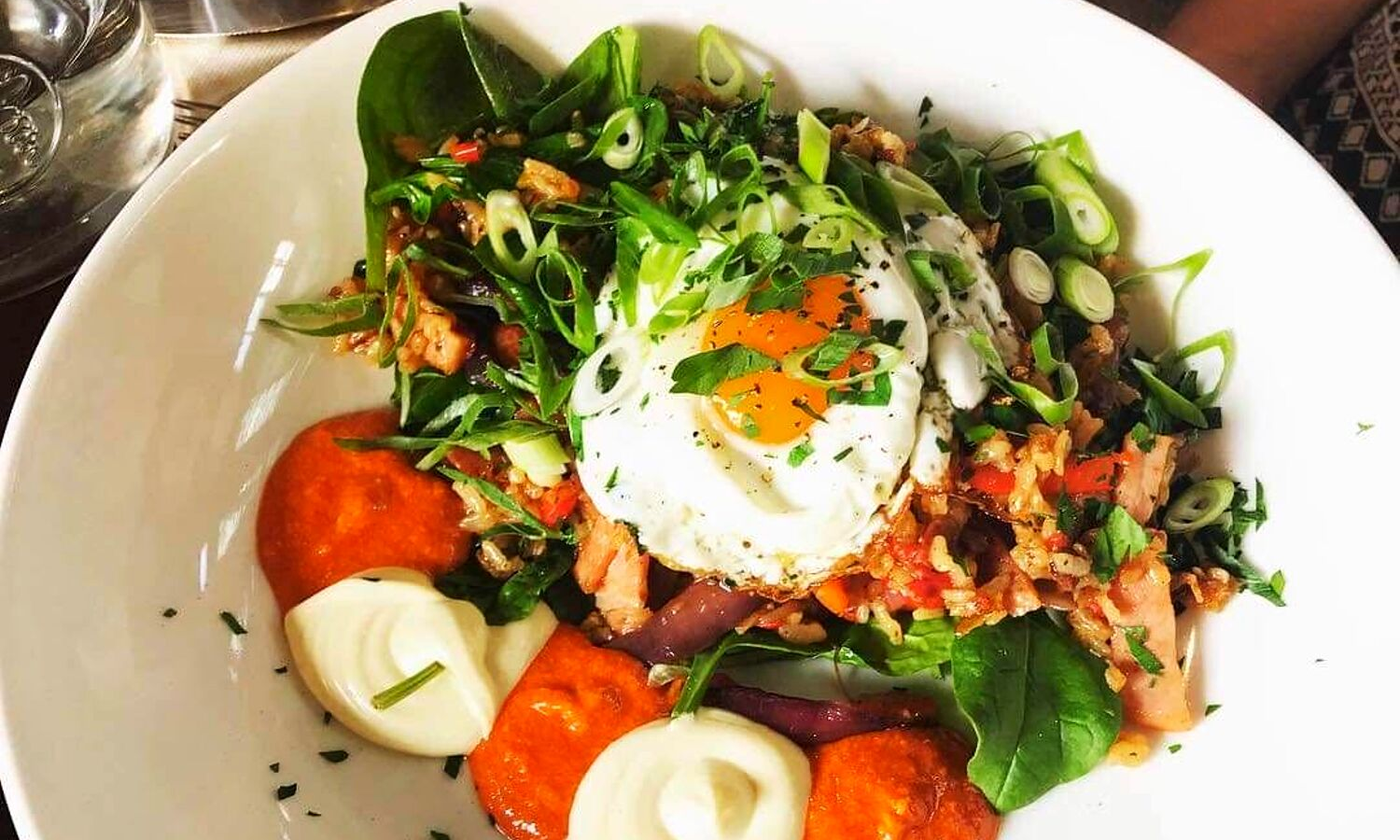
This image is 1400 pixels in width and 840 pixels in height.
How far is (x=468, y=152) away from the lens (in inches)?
88.3

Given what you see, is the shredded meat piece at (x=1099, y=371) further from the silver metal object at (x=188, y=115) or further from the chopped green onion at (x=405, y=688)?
the silver metal object at (x=188, y=115)

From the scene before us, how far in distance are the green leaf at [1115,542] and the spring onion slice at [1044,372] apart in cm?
22

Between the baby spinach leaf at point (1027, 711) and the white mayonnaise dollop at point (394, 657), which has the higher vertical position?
the baby spinach leaf at point (1027, 711)

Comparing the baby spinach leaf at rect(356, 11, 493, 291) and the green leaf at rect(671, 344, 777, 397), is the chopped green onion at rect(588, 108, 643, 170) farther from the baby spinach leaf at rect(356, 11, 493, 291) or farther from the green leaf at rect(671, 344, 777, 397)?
the green leaf at rect(671, 344, 777, 397)

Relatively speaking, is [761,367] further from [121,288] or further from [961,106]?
[121,288]

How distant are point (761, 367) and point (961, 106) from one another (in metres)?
0.84

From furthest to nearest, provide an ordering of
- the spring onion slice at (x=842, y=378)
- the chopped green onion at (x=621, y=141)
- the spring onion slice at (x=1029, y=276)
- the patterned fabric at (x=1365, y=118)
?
the patterned fabric at (x=1365, y=118)
the spring onion slice at (x=1029, y=276)
the chopped green onion at (x=621, y=141)
the spring onion slice at (x=842, y=378)

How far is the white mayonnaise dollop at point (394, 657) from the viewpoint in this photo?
2.23 meters

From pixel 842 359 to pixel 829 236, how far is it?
27 centimetres

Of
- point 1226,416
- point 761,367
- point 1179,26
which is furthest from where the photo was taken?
point 1179,26

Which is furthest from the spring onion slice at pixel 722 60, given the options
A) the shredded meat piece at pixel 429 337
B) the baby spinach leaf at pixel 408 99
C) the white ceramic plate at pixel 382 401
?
the shredded meat piece at pixel 429 337

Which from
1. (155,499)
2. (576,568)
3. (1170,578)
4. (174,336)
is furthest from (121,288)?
(1170,578)

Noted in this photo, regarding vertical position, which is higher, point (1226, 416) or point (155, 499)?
point (1226, 416)

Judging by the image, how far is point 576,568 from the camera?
94.9 inches
